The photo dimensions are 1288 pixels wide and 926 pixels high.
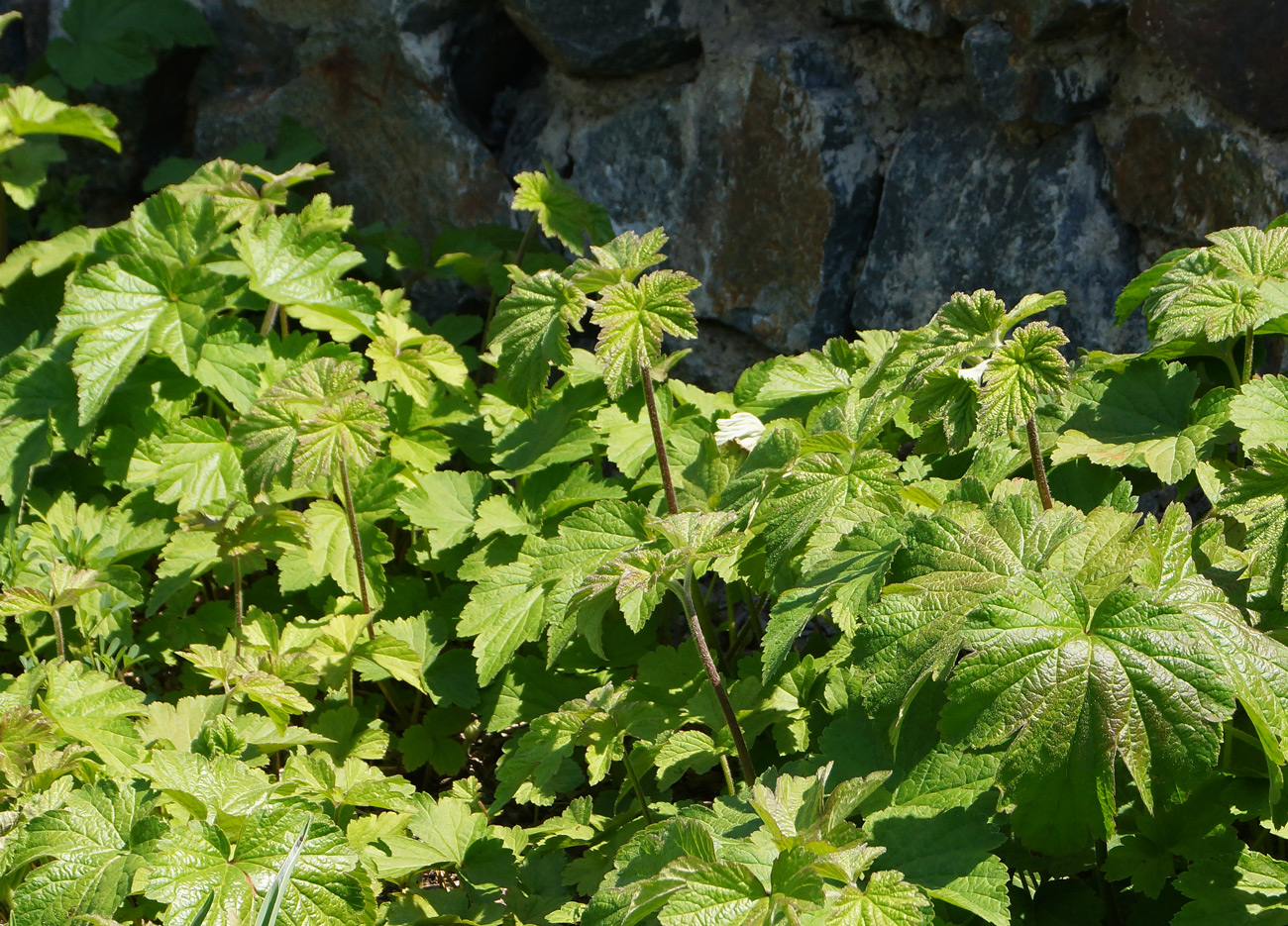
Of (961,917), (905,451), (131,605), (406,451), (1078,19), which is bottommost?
(131,605)

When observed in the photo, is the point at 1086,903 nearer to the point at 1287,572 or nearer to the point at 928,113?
the point at 1287,572

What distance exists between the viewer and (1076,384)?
2174mm

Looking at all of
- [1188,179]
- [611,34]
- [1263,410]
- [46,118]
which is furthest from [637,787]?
[46,118]

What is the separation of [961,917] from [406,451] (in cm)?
175

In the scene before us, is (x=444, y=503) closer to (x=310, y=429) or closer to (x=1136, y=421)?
(x=310, y=429)

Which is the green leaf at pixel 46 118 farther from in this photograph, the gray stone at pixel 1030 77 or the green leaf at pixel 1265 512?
the green leaf at pixel 1265 512

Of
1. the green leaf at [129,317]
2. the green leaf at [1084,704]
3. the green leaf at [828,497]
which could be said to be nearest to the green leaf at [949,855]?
the green leaf at [1084,704]

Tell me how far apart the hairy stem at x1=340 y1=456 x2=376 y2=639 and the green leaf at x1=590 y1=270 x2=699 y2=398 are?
0.67 m

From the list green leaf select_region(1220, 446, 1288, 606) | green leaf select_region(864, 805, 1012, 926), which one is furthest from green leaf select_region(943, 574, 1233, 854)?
green leaf select_region(1220, 446, 1288, 606)

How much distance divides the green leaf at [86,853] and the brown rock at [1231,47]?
2374mm

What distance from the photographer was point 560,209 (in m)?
2.96

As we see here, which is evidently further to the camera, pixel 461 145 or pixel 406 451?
pixel 461 145

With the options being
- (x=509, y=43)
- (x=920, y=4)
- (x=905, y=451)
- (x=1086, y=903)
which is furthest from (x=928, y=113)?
(x=1086, y=903)

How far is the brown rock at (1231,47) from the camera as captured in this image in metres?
2.12
